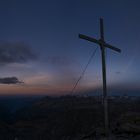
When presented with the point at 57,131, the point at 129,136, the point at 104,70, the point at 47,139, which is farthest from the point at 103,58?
the point at 57,131

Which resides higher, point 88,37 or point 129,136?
point 88,37

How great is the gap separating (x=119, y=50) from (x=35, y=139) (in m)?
22.5

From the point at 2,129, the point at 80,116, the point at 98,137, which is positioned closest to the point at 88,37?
the point at 98,137

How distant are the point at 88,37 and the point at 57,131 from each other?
85.9 ft

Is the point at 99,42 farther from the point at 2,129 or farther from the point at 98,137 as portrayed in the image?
the point at 2,129

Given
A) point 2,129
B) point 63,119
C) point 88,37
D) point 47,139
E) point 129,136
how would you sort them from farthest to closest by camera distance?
point 63,119
point 2,129
point 47,139
point 129,136
point 88,37

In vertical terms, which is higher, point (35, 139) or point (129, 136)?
point (129, 136)

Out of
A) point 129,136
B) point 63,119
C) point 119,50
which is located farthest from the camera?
point 63,119

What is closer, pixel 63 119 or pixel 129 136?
pixel 129 136

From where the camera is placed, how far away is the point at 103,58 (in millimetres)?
11891

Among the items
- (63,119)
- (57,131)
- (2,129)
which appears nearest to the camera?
(57,131)

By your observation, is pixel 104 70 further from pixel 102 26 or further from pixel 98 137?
pixel 98 137

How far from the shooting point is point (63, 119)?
42000 millimetres

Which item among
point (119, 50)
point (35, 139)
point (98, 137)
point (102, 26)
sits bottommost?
point (35, 139)
